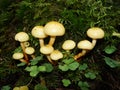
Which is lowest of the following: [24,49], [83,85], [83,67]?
[83,85]

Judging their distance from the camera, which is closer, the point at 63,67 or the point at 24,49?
the point at 63,67

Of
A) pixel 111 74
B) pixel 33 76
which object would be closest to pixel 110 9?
pixel 111 74

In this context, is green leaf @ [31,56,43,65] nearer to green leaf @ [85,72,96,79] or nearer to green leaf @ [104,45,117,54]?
green leaf @ [85,72,96,79]

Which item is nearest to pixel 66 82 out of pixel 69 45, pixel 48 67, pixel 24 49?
pixel 48 67

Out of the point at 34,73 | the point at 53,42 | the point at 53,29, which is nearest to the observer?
the point at 53,29

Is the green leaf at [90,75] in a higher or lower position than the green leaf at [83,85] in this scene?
higher

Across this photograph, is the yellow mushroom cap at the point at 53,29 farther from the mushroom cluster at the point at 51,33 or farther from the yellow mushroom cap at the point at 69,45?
the yellow mushroom cap at the point at 69,45

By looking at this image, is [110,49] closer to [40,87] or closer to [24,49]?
[40,87]

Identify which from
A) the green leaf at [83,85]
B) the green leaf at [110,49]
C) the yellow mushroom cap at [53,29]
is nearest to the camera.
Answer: the yellow mushroom cap at [53,29]

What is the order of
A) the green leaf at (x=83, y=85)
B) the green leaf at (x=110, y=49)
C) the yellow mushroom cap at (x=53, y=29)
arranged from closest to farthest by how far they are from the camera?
the yellow mushroom cap at (x=53, y=29), the green leaf at (x=83, y=85), the green leaf at (x=110, y=49)

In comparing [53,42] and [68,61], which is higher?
[53,42]

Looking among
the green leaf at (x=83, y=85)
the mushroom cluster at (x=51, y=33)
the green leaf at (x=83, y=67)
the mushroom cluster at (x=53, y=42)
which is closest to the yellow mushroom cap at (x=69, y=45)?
the mushroom cluster at (x=53, y=42)

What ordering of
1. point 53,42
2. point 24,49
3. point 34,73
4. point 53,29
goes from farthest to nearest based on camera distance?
1. point 24,49
2. point 53,42
3. point 34,73
4. point 53,29
